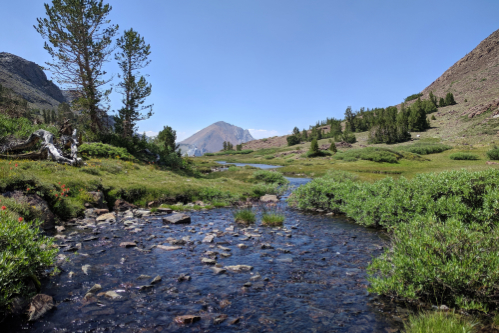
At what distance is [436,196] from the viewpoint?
9.95m

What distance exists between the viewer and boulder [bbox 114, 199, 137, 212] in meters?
15.1

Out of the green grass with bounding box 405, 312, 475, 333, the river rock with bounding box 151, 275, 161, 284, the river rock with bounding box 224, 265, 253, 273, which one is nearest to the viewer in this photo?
the green grass with bounding box 405, 312, 475, 333

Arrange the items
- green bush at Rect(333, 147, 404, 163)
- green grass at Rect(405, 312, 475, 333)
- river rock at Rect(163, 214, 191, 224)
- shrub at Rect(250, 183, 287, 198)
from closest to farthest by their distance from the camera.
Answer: green grass at Rect(405, 312, 475, 333) → river rock at Rect(163, 214, 191, 224) → shrub at Rect(250, 183, 287, 198) → green bush at Rect(333, 147, 404, 163)

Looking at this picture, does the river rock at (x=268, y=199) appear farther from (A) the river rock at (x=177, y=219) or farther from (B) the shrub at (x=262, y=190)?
(A) the river rock at (x=177, y=219)

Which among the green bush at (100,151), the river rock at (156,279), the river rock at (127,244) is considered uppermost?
the green bush at (100,151)

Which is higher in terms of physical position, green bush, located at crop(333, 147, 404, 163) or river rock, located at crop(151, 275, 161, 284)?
green bush, located at crop(333, 147, 404, 163)

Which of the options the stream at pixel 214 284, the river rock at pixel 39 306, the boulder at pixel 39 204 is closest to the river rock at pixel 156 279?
the stream at pixel 214 284

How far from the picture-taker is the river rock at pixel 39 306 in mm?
4930

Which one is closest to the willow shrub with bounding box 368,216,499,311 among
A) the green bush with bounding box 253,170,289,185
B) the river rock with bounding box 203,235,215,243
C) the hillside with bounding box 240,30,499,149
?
the river rock with bounding box 203,235,215,243

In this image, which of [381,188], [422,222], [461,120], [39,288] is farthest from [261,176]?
[461,120]

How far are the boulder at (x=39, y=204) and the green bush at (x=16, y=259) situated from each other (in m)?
5.02

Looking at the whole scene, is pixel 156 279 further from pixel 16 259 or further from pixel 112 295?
pixel 16 259

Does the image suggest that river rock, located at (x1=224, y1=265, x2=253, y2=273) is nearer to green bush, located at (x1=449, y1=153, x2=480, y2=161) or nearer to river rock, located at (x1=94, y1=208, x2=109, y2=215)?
river rock, located at (x1=94, y1=208, x2=109, y2=215)

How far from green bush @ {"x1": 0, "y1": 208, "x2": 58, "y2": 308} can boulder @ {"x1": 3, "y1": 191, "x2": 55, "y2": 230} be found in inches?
198
